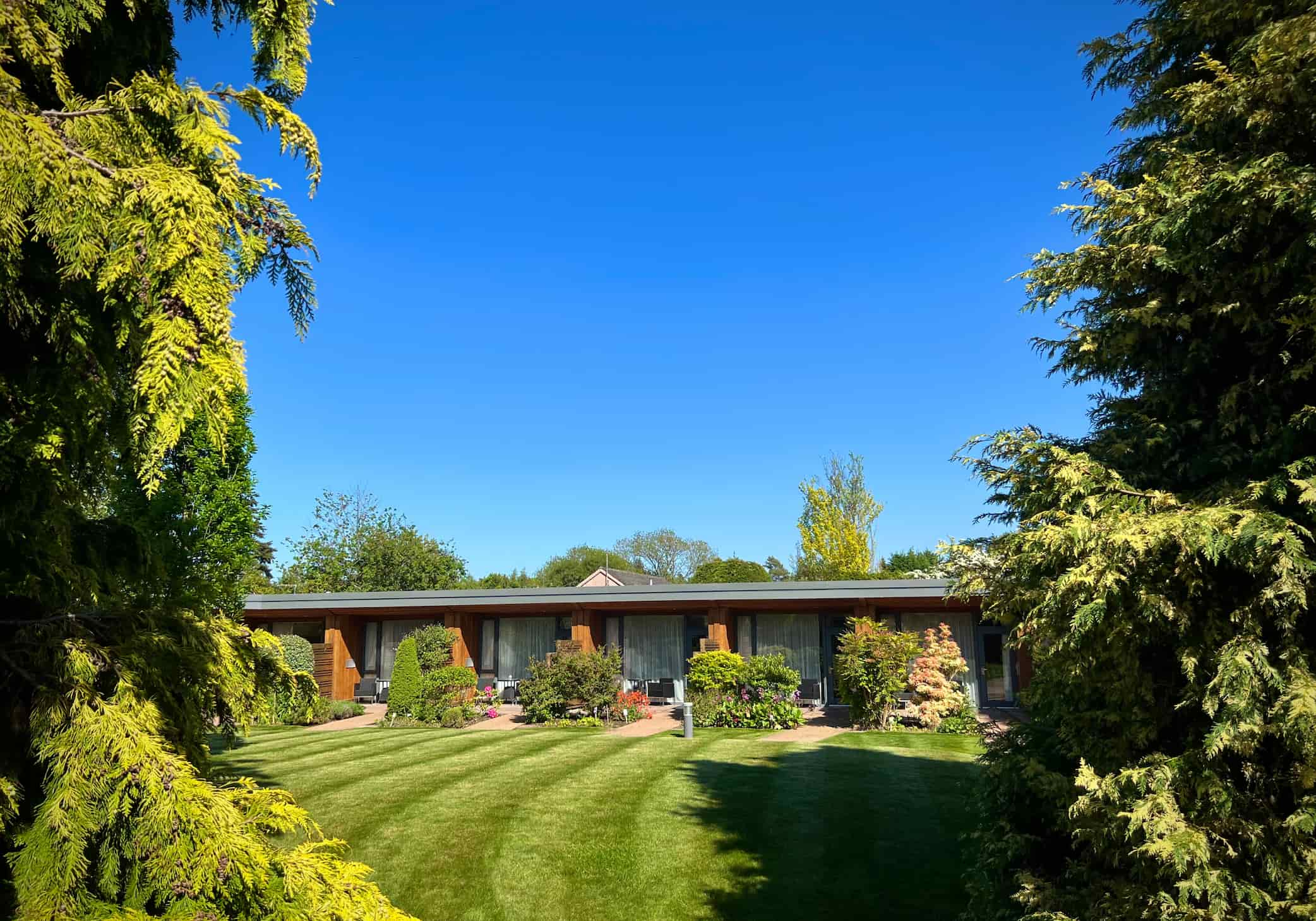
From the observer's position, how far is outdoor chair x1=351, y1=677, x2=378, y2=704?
25.3 m

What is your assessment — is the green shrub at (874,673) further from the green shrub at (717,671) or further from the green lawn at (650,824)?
the green shrub at (717,671)

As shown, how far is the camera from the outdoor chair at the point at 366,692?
2531cm

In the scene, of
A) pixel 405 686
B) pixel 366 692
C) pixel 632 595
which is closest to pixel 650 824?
pixel 632 595

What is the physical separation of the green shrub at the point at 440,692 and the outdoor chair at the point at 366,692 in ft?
16.2

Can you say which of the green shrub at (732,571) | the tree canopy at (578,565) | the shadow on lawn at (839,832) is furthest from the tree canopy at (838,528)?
the tree canopy at (578,565)

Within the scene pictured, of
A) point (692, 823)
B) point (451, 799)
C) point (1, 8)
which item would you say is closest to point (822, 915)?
Answer: point (692, 823)

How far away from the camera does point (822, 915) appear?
776cm

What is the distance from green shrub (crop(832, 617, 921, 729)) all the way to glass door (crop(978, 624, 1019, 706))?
12.6ft

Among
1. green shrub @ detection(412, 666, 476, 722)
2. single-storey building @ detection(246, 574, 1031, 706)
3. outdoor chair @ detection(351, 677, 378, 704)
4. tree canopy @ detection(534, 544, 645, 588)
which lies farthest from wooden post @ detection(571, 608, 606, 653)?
tree canopy @ detection(534, 544, 645, 588)

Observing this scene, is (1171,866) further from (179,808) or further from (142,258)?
(142,258)

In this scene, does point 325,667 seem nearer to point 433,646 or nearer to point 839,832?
point 433,646

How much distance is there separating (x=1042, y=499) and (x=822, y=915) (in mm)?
4746

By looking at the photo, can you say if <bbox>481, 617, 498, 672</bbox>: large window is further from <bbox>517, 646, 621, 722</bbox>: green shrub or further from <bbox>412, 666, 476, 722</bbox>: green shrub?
<bbox>517, 646, 621, 722</bbox>: green shrub

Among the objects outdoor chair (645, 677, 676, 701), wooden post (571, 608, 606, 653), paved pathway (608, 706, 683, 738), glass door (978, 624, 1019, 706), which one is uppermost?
wooden post (571, 608, 606, 653)
